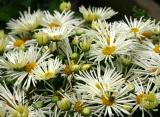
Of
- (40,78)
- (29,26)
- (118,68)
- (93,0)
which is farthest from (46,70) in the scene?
(93,0)

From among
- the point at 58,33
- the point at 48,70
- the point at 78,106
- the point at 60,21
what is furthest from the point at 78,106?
the point at 60,21

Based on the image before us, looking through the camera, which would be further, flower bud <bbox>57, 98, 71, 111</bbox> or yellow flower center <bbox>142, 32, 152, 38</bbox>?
yellow flower center <bbox>142, 32, 152, 38</bbox>

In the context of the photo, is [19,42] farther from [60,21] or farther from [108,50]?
[108,50]

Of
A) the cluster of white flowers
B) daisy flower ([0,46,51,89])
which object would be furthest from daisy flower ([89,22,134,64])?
daisy flower ([0,46,51,89])

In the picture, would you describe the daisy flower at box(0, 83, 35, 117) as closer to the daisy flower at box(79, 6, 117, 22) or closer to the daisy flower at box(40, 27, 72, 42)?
the daisy flower at box(40, 27, 72, 42)

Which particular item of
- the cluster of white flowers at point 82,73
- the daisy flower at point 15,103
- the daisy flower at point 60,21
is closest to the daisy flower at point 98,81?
the cluster of white flowers at point 82,73

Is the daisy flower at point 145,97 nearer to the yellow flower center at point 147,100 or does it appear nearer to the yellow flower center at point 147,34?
the yellow flower center at point 147,100

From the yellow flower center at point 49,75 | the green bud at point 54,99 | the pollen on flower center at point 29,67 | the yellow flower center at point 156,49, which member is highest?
the yellow flower center at point 156,49
